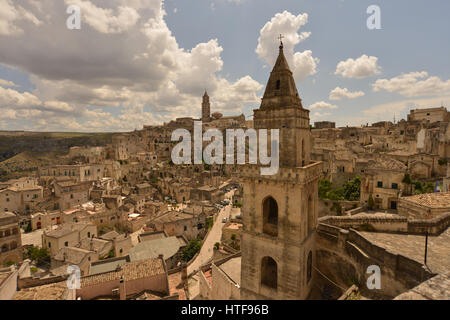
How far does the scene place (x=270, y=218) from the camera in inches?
456

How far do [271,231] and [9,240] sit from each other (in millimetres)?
33261

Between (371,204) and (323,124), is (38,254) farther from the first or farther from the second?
(323,124)

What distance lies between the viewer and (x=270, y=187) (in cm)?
1022

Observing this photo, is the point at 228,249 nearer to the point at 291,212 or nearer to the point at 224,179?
the point at 291,212

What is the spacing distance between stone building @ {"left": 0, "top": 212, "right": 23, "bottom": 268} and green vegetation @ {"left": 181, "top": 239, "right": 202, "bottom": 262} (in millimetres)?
20098

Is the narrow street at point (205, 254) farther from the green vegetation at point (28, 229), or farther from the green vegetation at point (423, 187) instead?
→ the green vegetation at point (28, 229)

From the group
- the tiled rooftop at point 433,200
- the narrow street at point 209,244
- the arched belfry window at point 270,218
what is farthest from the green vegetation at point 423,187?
the narrow street at point 209,244

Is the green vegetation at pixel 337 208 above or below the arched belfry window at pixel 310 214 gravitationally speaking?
below

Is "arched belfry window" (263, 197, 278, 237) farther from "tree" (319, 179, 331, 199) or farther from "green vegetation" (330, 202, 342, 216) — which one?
"tree" (319, 179, 331, 199)

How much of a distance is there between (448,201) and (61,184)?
5785cm

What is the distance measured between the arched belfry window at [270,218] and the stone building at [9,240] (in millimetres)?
32684

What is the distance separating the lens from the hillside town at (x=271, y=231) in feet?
32.0

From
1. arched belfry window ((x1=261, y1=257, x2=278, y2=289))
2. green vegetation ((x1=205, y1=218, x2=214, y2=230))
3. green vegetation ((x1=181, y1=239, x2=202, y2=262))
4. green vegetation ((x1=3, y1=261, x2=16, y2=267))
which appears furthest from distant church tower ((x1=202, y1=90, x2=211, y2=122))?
arched belfry window ((x1=261, y1=257, x2=278, y2=289))
